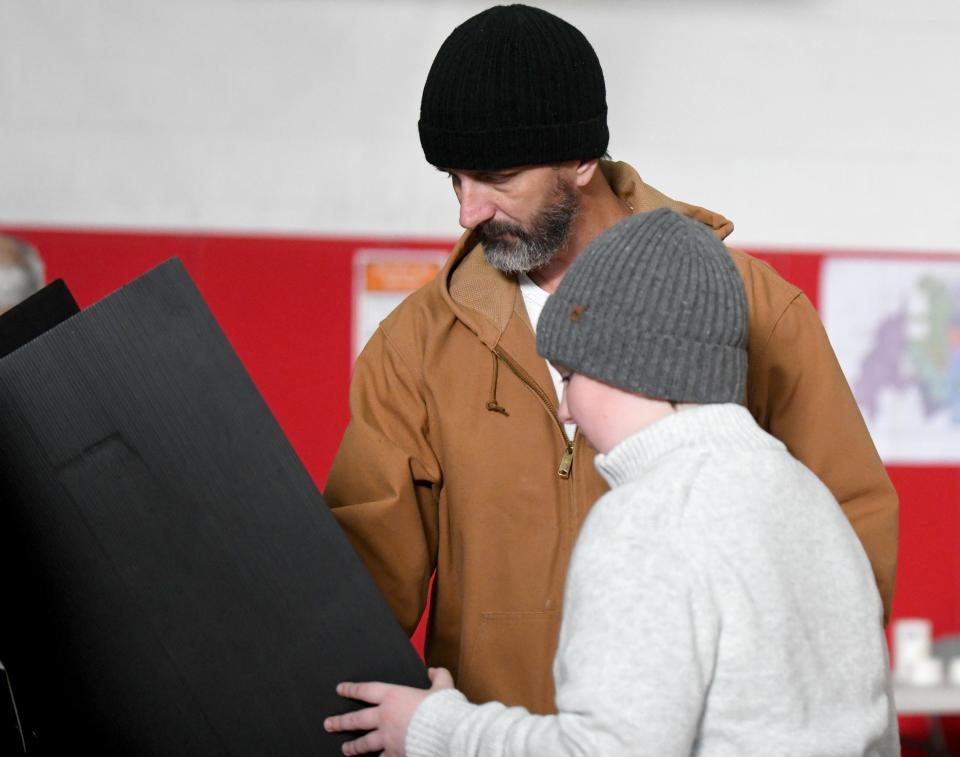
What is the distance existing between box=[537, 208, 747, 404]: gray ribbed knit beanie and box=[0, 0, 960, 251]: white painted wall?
7.74 feet

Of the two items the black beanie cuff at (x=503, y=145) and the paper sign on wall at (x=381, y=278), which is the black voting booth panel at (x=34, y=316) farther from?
the paper sign on wall at (x=381, y=278)

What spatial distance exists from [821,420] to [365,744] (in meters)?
0.68

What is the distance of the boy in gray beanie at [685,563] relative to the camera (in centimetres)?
88

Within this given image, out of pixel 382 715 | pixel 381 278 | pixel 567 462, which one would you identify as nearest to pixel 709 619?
pixel 382 715

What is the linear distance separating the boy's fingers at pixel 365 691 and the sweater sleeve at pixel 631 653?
252mm

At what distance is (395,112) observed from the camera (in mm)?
3307

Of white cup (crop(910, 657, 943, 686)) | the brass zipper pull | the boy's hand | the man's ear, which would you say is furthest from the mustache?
white cup (crop(910, 657, 943, 686))

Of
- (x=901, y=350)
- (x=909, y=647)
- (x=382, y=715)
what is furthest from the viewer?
(x=901, y=350)

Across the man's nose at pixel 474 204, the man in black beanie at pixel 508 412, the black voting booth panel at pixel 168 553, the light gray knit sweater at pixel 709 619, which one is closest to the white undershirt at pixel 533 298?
the man in black beanie at pixel 508 412

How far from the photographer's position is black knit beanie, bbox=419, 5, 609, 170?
148 centimetres

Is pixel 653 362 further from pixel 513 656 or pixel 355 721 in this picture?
pixel 513 656

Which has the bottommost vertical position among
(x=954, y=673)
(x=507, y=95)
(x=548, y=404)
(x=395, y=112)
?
(x=954, y=673)

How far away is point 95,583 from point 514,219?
26.1 inches

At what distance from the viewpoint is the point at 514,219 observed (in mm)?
1538
